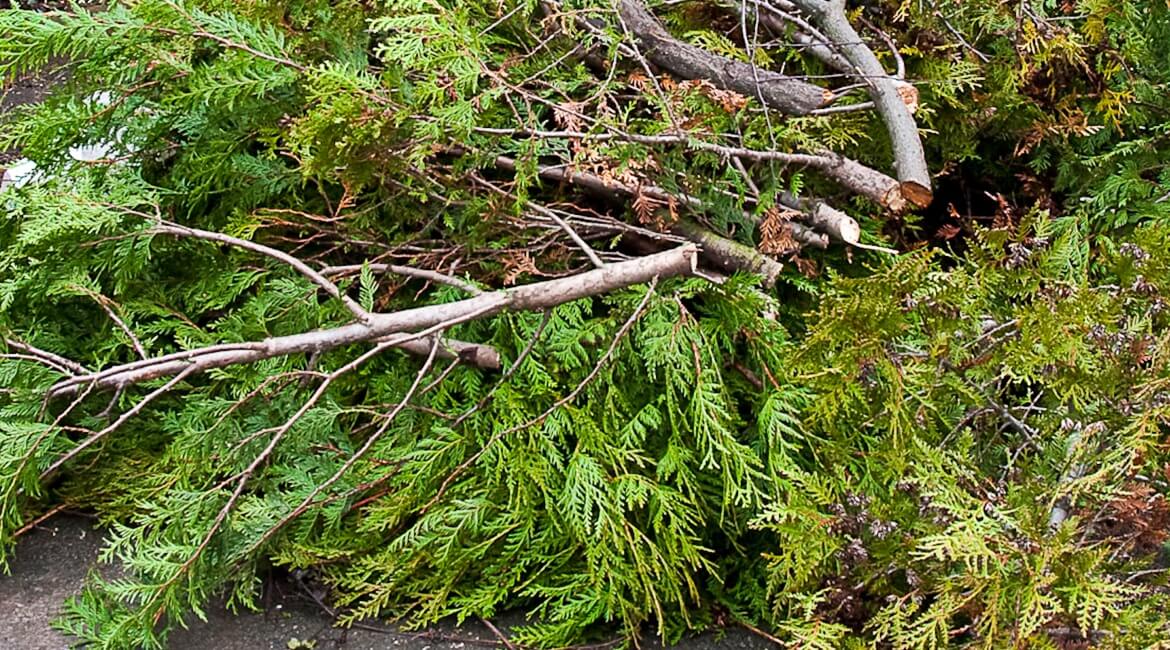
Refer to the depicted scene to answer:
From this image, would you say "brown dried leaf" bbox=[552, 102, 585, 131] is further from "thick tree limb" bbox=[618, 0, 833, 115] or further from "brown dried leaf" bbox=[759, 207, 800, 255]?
"brown dried leaf" bbox=[759, 207, 800, 255]

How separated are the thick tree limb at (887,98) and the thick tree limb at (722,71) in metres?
0.12

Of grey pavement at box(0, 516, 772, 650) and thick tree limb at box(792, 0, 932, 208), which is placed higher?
thick tree limb at box(792, 0, 932, 208)

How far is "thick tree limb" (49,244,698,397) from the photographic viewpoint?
81.7 inches

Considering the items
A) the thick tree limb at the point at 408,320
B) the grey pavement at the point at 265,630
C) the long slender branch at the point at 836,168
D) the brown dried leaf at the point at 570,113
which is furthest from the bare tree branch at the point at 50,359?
the brown dried leaf at the point at 570,113

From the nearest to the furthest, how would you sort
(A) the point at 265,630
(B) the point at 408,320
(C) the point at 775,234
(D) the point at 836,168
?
(B) the point at 408,320 < (A) the point at 265,630 < (C) the point at 775,234 < (D) the point at 836,168

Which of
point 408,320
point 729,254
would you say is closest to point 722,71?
point 729,254

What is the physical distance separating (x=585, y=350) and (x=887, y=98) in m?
1.00

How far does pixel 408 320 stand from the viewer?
88.5 inches

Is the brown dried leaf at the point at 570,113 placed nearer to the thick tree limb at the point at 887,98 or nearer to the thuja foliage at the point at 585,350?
the thuja foliage at the point at 585,350

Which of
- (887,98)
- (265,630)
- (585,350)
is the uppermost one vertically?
(887,98)

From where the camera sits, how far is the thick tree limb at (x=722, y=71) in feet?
9.05

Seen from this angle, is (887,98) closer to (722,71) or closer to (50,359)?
(722,71)

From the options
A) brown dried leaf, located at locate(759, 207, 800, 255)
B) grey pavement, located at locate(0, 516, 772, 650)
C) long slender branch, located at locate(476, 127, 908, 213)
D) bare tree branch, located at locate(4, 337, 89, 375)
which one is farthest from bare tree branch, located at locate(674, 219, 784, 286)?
bare tree branch, located at locate(4, 337, 89, 375)

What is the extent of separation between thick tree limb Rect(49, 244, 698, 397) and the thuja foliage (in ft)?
0.23
